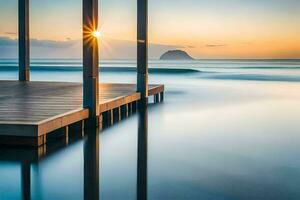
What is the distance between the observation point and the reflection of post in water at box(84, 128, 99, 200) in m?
4.20

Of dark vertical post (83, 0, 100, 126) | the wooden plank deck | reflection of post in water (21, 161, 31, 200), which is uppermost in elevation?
dark vertical post (83, 0, 100, 126)

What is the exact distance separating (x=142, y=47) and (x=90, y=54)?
321 cm

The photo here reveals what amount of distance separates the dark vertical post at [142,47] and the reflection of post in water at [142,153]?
425 millimetres

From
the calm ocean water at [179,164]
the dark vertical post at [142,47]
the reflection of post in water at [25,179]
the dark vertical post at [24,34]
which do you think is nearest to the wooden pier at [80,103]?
the dark vertical post at [142,47]

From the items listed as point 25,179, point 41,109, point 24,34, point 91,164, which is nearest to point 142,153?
point 91,164

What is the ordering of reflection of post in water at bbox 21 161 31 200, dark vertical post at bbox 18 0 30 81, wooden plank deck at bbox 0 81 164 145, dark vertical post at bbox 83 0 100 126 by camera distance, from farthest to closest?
dark vertical post at bbox 18 0 30 81 < dark vertical post at bbox 83 0 100 126 < wooden plank deck at bbox 0 81 164 145 < reflection of post in water at bbox 21 161 31 200

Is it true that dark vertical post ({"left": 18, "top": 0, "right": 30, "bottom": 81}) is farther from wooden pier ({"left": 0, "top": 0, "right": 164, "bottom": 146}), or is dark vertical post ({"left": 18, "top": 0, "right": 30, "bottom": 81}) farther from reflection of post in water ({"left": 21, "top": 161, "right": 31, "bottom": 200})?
reflection of post in water ({"left": 21, "top": 161, "right": 31, "bottom": 200})

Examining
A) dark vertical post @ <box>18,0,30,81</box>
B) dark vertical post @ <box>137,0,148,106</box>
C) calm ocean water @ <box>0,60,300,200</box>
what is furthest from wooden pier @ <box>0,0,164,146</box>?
dark vertical post @ <box>18,0,30,81</box>

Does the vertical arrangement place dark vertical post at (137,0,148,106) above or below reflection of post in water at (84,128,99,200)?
above

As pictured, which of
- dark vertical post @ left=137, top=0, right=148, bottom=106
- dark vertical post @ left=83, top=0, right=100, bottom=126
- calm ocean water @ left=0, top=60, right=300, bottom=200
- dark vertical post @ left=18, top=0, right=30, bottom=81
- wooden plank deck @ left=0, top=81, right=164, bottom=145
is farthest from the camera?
dark vertical post @ left=18, top=0, right=30, bottom=81

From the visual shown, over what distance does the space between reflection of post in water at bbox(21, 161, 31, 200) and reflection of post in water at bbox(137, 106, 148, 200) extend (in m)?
0.92

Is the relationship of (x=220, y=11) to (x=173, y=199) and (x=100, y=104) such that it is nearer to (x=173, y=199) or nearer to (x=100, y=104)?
(x=100, y=104)

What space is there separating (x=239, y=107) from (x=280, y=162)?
6381 mm

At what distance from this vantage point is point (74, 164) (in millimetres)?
5273
